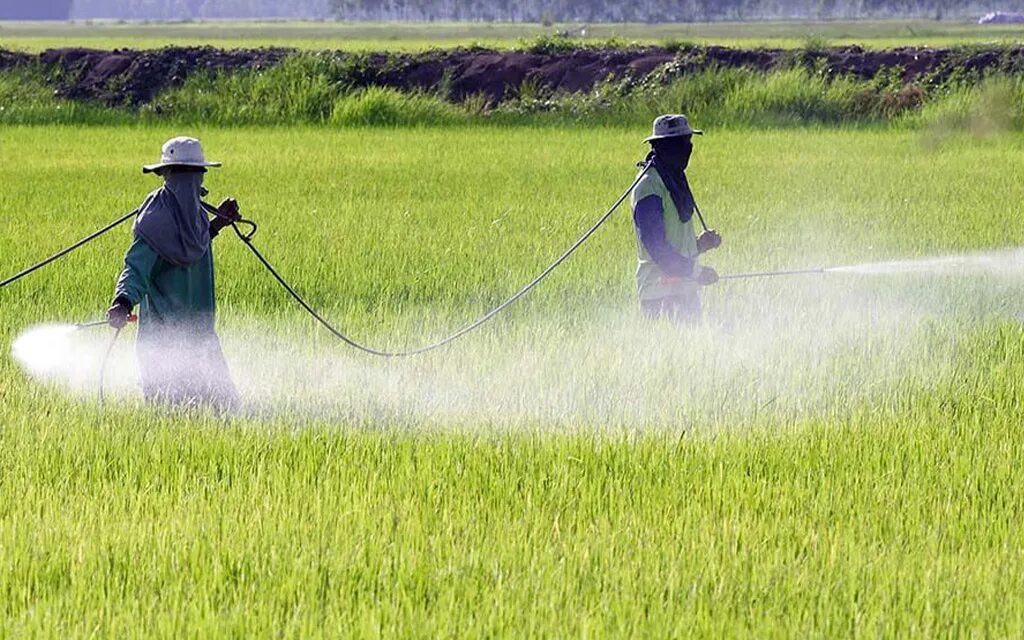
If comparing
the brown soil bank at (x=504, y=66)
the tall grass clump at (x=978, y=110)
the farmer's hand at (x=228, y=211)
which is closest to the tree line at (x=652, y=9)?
the brown soil bank at (x=504, y=66)

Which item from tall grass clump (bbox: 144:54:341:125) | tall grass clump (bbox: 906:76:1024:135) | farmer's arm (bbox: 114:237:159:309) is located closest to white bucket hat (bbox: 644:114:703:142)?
farmer's arm (bbox: 114:237:159:309)

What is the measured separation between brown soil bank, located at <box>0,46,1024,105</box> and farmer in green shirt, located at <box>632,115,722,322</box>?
56.7ft

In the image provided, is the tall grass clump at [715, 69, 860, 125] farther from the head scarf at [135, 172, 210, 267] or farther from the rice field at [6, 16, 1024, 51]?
the head scarf at [135, 172, 210, 267]

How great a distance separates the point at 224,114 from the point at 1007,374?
57.7ft

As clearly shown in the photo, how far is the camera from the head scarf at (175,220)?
5.32 metres

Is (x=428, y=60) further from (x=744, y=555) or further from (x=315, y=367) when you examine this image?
(x=744, y=555)

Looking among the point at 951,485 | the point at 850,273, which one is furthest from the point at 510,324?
the point at 951,485

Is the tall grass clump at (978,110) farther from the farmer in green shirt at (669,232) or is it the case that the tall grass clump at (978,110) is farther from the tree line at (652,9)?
the tree line at (652,9)

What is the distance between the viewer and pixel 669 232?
6.51 m

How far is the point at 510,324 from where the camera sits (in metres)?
7.42

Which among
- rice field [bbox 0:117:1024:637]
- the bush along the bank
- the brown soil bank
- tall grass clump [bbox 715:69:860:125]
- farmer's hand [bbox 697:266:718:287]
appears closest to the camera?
rice field [bbox 0:117:1024:637]

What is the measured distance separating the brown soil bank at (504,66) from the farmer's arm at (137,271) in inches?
727

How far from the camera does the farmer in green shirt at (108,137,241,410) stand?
5316 mm

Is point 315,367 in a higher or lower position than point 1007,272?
lower
